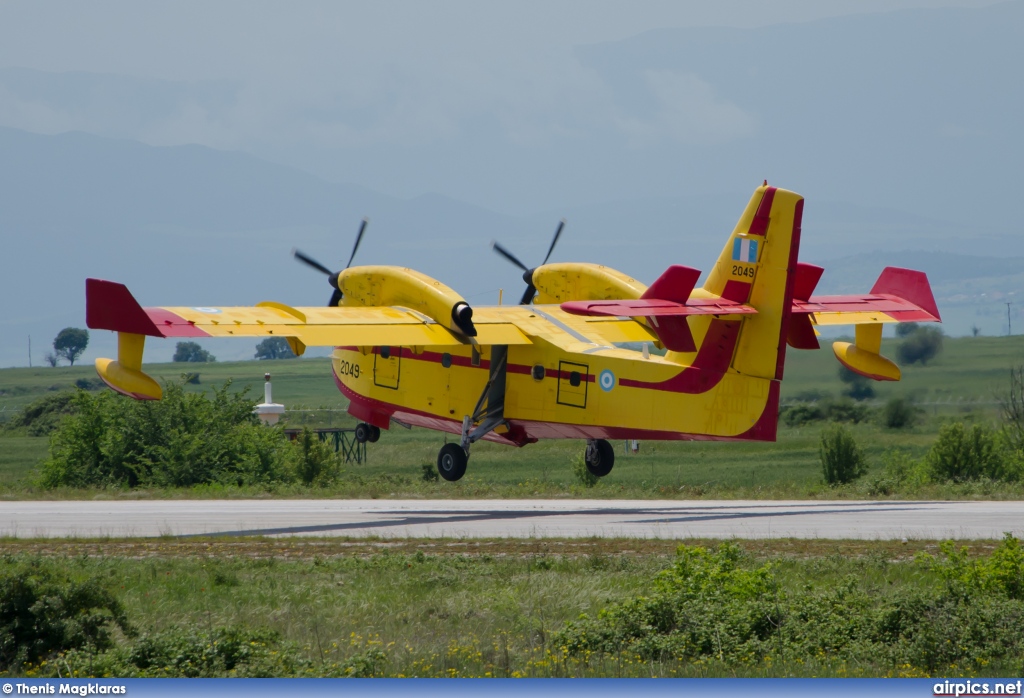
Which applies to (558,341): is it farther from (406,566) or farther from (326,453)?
(326,453)

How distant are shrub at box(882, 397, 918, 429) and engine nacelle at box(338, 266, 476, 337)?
975 inches

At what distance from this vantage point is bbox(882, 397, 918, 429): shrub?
4900cm

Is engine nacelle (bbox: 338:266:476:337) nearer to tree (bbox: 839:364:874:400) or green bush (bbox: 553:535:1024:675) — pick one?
green bush (bbox: 553:535:1024:675)

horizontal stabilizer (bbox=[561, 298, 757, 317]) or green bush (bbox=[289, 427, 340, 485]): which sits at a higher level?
horizontal stabilizer (bbox=[561, 298, 757, 317])

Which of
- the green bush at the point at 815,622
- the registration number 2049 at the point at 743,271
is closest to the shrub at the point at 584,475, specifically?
the registration number 2049 at the point at 743,271

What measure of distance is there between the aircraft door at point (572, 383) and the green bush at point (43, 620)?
53.5ft

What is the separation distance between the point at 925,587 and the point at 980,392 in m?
33.8

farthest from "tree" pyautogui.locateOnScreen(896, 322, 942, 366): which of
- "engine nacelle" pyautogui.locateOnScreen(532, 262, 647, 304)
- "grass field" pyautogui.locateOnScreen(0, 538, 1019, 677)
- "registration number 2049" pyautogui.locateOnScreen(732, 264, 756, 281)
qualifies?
"grass field" pyautogui.locateOnScreen(0, 538, 1019, 677)

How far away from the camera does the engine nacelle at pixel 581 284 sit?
32.1 meters

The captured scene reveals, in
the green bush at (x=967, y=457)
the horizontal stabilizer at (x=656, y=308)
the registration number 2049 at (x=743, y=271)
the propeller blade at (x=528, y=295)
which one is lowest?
the green bush at (x=967, y=457)

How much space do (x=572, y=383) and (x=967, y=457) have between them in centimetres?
1589

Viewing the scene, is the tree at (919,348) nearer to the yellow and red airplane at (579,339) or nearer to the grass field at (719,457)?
the grass field at (719,457)

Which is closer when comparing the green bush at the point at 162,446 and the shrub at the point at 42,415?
the green bush at the point at 162,446

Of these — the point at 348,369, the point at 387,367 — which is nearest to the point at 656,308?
the point at 387,367
